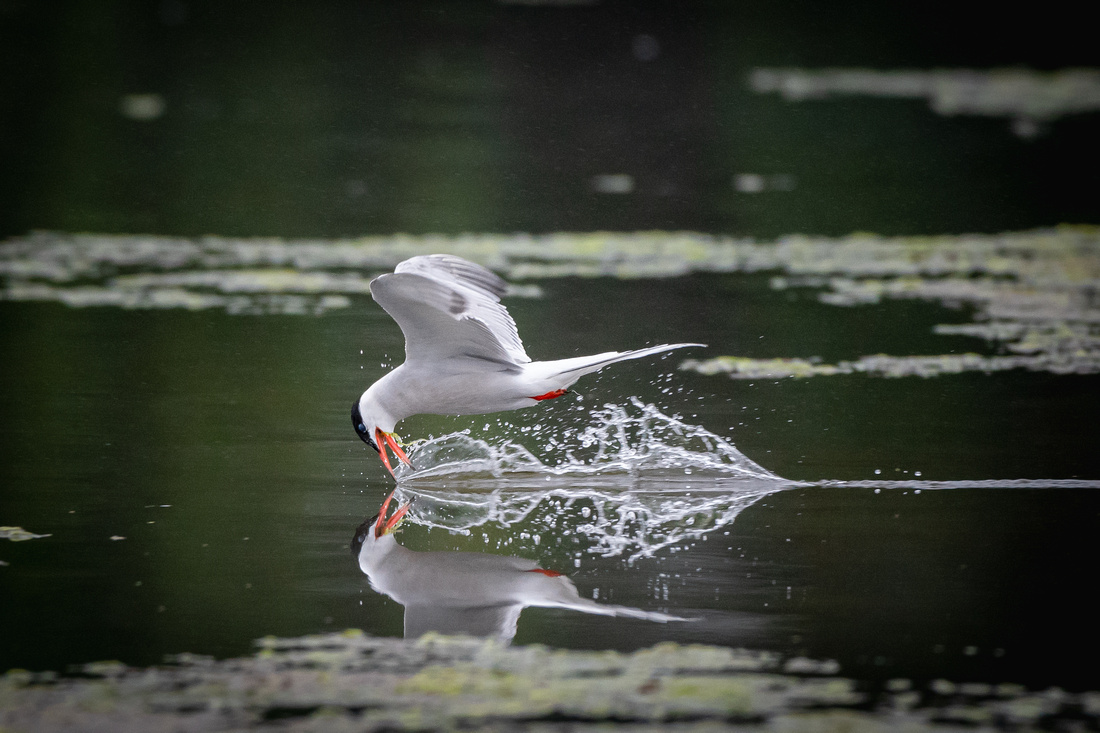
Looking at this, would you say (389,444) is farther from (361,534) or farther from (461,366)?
(361,534)

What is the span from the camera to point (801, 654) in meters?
4.66

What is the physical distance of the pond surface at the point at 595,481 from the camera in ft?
16.3

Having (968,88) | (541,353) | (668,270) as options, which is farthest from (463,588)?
(968,88)

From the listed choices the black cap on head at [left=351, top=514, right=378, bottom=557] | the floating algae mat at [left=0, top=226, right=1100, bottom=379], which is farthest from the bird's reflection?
the floating algae mat at [left=0, top=226, right=1100, bottom=379]

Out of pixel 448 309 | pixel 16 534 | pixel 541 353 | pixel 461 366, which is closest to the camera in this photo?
pixel 16 534

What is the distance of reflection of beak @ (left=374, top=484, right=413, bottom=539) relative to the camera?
5938mm

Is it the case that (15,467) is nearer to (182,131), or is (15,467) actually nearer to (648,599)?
(648,599)

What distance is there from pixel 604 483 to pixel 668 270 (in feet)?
14.7

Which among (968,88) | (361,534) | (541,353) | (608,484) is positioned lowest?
(361,534)

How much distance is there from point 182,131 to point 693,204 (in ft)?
19.6

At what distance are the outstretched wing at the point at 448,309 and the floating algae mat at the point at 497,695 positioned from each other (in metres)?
1.73

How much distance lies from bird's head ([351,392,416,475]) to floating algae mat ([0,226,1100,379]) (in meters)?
2.32

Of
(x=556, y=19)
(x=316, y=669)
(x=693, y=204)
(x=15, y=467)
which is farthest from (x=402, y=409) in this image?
(x=556, y=19)

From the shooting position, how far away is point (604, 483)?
21.9 feet
